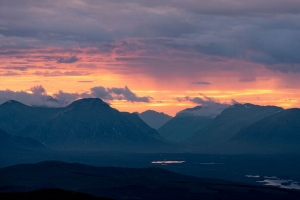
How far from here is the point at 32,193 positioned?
188m

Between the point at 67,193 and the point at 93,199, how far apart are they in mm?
9320

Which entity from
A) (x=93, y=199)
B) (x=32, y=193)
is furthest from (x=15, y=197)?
(x=93, y=199)

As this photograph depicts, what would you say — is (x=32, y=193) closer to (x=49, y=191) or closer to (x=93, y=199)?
(x=49, y=191)

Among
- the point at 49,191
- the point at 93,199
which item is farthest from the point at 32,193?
the point at 93,199

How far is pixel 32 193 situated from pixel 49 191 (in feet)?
15.8

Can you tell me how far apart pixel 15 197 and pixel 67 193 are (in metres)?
14.5

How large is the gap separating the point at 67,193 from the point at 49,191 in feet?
18.6

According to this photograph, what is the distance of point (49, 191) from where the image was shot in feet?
622

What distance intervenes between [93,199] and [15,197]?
2092cm

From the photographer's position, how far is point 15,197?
182m

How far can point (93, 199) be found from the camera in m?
182

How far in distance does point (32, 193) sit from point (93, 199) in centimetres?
1827

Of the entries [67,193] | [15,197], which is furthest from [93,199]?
[15,197]

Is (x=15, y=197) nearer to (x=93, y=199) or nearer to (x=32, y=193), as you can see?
(x=32, y=193)
